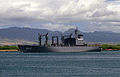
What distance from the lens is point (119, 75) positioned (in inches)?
2557

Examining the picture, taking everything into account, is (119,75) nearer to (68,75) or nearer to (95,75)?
(95,75)

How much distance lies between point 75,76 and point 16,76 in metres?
11.2

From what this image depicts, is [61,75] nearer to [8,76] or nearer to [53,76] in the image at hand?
[53,76]

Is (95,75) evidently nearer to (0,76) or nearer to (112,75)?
(112,75)

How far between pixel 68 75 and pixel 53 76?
3209mm

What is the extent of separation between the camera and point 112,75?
65438 millimetres

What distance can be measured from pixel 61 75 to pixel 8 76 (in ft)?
33.2

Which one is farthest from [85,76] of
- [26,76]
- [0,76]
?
[0,76]

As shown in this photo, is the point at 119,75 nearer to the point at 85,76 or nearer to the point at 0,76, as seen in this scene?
the point at 85,76

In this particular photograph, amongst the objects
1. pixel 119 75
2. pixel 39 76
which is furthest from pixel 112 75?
pixel 39 76

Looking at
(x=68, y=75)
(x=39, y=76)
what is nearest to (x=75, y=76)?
(x=68, y=75)

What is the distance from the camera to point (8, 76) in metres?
64.0

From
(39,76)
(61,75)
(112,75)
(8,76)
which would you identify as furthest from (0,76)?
(112,75)

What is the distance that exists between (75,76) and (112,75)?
295 inches
